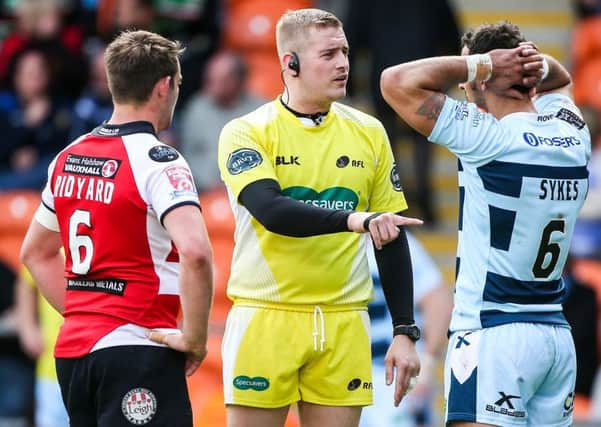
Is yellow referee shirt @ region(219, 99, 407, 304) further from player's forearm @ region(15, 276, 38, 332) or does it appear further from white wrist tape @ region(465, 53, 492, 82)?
player's forearm @ region(15, 276, 38, 332)

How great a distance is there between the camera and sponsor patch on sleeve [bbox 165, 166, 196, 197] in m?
5.88

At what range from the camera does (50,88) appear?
41.7 ft

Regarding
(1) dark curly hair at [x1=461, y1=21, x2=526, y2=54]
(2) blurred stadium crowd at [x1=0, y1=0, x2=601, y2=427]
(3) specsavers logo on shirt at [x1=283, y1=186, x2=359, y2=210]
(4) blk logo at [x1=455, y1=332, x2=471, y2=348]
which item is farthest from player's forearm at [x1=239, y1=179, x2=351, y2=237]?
(2) blurred stadium crowd at [x1=0, y1=0, x2=601, y2=427]

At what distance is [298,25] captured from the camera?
21.1ft

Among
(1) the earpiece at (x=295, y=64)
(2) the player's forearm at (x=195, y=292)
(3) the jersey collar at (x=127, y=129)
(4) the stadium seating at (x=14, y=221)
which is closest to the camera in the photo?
(2) the player's forearm at (x=195, y=292)

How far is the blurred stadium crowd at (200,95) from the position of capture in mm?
11031

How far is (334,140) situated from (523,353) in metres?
1.25

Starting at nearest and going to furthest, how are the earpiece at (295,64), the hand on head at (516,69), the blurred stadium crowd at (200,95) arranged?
the hand on head at (516,69), the earpiece at (295,64), the blurred stadium crowd at (200,95)

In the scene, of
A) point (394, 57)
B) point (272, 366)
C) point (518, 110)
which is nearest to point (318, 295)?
point (272, 366)

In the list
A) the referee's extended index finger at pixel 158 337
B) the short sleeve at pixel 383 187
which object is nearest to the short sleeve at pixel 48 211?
the referee's extended index finger at pixel 158 337

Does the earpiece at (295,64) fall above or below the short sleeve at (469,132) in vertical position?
above

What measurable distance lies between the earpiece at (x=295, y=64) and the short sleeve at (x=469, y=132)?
67 centimetres

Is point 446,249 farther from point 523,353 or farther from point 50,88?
point 523,353

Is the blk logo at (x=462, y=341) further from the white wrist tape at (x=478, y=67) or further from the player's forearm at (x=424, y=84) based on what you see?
the white wrist tape at (x=478, y=67)
